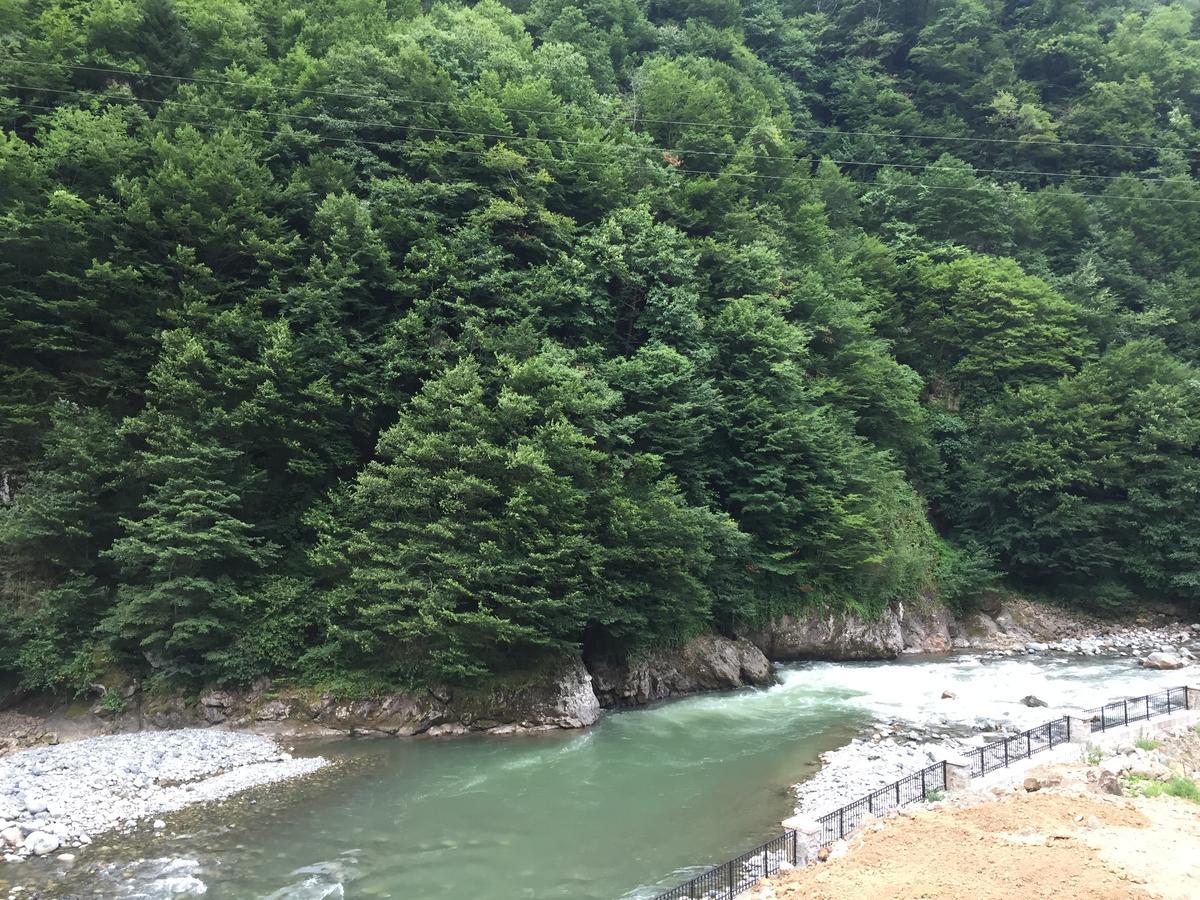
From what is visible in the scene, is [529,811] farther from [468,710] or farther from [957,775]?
[957,775]

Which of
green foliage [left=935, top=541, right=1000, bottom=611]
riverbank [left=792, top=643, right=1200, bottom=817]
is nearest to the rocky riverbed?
riverbank [left=792, top=643, right=1200, bottom=817]

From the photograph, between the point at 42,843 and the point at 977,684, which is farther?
the point at 977,684

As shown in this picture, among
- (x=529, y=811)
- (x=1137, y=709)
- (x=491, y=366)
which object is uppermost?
(x=491, y=366)

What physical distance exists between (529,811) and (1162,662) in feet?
74.2

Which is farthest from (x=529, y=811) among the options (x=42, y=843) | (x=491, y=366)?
(x=491, y=366)

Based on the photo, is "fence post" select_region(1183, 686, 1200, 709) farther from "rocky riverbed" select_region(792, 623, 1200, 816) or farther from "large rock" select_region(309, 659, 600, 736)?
"large rock" select_region(309, 659, 600, 736)

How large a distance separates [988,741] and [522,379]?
15140 millimetres

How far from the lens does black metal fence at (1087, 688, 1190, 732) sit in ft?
47.0

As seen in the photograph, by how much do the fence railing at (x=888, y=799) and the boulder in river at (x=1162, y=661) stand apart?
8.12 m

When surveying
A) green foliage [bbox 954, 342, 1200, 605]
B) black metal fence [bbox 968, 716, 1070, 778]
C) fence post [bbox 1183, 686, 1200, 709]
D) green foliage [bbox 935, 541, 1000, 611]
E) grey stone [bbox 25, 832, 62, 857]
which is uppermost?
green foliage [bbox 954, 342, 1200, 605]

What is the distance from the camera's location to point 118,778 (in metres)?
14.2

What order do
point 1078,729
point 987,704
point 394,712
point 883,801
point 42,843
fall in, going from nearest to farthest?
point 42,843 < point 883,801 < point 1078,729 < point 394,712 < point 987,704

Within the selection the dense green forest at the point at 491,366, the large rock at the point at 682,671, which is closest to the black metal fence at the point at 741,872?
the dense green forest at the point at 491,366

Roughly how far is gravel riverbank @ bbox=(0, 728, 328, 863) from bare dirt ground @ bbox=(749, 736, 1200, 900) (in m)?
11.2
